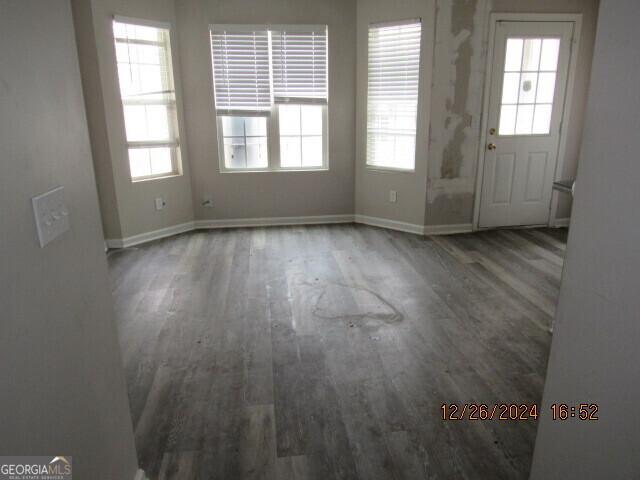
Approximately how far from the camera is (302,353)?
115 inches

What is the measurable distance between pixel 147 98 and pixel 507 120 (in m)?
3.90

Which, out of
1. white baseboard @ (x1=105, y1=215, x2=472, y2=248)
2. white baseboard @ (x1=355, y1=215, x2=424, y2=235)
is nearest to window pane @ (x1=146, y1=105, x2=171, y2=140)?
white baseboard @ (x1=105, y1=215, x2=472, y2=248)

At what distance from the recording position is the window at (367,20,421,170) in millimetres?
4941

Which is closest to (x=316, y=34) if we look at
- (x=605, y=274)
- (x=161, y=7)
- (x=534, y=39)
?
(x=161, y=7)

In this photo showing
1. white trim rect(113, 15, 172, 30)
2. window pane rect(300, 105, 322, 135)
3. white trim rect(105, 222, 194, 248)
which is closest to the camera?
white trim rect(113, 15, 172, 30)

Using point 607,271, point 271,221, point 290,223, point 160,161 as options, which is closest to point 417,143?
point 290,223

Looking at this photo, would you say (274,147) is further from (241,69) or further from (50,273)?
(50,273)

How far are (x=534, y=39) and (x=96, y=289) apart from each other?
509 cm

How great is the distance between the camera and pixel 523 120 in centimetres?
523

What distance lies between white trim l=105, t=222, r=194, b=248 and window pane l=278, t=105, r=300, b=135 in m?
1.60

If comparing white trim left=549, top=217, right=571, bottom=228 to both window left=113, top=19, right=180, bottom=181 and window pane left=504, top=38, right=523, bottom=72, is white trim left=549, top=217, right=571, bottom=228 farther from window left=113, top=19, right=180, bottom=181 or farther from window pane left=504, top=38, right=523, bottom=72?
window left=113, top=19, right=180, bottom=181

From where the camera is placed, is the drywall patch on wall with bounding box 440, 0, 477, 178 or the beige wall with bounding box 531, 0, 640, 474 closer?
the beige wall with bounding box 531, 0, 640, 474

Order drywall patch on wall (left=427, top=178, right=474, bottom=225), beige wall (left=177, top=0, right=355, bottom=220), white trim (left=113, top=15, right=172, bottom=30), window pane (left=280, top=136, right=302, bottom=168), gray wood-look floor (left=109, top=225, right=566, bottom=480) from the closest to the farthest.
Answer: gray wood-look floor (left=109, top=225, right=566, bottom=480) < white trim (left=113, top=15, right=172, bottom=30) < beige wall (left=177, top=0, right=355, bottom=220) < drywall patch on wall (left=427, top=178, right=474, bottom=225) < window pane (left=280, top=136, right=302, bottom=168)

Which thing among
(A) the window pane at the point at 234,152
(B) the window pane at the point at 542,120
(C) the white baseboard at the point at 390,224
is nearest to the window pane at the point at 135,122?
(A) the window pane at the point at 234,152
